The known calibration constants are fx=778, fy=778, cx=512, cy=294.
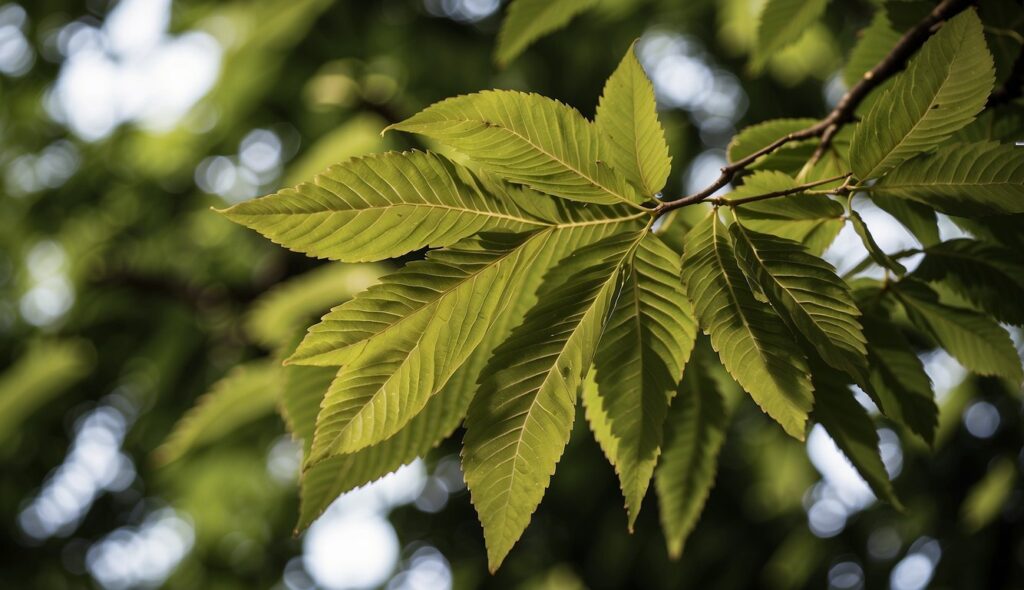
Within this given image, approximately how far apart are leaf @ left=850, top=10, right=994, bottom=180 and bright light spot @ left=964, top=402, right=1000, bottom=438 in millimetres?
2143

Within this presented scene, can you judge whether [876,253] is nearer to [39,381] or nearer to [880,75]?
[880,75]

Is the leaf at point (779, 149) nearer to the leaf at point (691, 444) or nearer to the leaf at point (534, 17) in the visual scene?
the leaf at point (691, 444)

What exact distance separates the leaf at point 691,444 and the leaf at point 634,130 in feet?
0.81

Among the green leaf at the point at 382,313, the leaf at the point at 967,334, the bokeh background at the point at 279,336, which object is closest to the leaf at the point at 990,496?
the bokeh background at the point at 279,336

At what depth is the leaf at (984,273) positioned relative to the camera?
28.4 inches

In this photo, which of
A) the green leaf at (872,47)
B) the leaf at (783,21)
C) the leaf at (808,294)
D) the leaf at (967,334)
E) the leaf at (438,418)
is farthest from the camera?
the leaf at (783,21)

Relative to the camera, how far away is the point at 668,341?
0.63 meters

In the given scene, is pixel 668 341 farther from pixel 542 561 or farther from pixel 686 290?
pixel 542 561

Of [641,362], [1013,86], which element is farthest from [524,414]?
[1013,86]

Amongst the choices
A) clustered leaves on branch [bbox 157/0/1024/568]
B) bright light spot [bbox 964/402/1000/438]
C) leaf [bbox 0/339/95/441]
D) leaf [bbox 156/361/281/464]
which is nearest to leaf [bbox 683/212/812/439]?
clustered leaves on branch [bbox 157/0/1024/568]

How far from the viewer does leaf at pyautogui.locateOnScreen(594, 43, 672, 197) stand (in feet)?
2.10

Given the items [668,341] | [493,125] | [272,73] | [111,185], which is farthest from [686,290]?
[111,185]

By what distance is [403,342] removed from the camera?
23.7 inches

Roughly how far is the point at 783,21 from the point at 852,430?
0.60m
